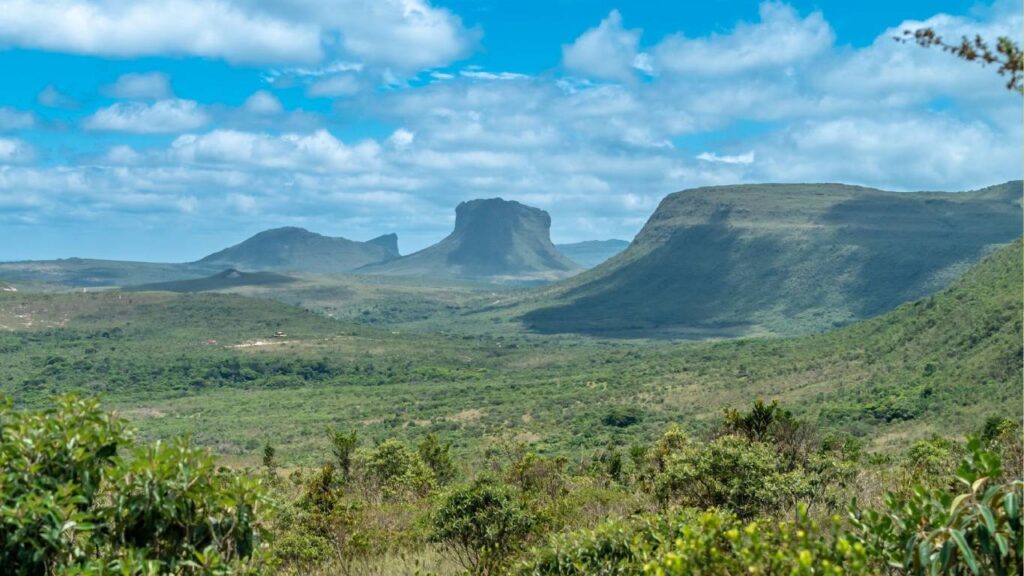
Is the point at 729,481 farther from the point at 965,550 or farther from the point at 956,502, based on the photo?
the point at 965,550

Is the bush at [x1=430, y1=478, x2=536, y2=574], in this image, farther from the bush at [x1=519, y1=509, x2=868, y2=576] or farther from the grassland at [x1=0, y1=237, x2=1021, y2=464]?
the grassland at [x1=0, y1=237, x2=1021, y2=464]

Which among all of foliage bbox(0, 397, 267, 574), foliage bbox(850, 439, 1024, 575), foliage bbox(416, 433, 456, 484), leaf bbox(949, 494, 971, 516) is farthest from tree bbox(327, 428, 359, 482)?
leaf bbox(949, 494, 971, 516)

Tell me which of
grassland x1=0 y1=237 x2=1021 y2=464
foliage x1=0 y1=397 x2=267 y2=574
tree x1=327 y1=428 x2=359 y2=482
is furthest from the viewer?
grassland x1=0 y1=237 x2=1021 y2=464

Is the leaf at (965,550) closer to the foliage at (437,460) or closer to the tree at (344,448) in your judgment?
the tree at (344,448)

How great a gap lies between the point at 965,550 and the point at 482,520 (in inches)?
480

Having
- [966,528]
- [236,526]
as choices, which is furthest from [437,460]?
[966,528]

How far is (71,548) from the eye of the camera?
23.8 feet

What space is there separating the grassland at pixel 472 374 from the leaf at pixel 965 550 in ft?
129

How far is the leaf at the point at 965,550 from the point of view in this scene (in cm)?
566

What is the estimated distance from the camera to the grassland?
7019cm

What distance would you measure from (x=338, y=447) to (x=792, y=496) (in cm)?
2084

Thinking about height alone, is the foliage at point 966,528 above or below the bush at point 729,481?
above

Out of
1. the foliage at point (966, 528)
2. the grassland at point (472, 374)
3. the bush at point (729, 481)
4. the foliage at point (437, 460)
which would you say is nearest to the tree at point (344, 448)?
the foliage at point (437, 460)

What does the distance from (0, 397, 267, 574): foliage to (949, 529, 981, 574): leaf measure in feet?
18.1
